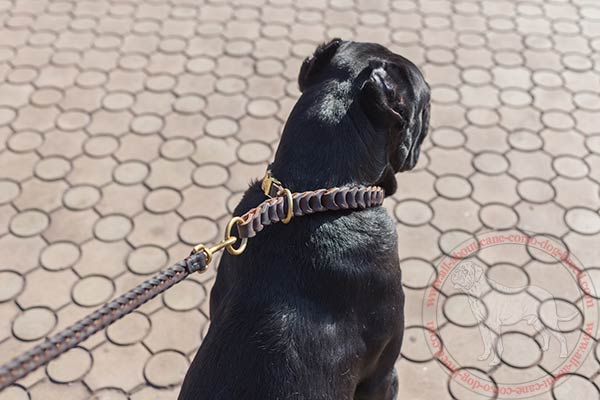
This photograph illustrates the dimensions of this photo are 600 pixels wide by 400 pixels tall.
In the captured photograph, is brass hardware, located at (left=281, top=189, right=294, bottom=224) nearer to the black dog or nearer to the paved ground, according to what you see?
the black dog

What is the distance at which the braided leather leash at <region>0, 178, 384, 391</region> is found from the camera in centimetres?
186

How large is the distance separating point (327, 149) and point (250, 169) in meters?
2.48

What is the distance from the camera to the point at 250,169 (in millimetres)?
4926

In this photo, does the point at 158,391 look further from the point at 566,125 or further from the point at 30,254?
the point at 566,125

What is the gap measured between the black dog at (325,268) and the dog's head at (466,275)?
146 cm

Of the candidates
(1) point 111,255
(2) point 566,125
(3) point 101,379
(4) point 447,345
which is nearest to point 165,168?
(1) point 111,255

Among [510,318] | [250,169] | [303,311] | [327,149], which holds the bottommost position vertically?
[510,318]

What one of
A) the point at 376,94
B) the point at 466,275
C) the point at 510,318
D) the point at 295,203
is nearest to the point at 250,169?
the point at 466,275

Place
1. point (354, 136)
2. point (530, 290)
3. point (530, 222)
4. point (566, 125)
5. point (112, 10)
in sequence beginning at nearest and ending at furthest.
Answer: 1. point (354, 136)
2. point (530, 290)
3. point (530, 222)
4. point (566, 125)
5. point (112, 10)

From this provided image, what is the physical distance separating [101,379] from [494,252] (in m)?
2.58

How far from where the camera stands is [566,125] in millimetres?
Answer: 5383

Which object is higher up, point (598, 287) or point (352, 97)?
point (352, 97)

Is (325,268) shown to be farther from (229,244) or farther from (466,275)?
(466,275)

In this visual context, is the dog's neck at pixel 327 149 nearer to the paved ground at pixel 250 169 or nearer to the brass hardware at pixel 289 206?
the brass hardware at pixel 289 206
